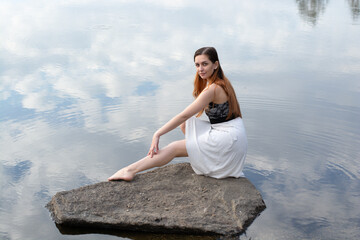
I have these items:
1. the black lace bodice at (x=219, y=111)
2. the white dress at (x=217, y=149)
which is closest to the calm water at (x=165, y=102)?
the white dress at (x=217, y=149)

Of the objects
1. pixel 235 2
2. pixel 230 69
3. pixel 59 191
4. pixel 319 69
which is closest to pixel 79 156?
pixel 59 191

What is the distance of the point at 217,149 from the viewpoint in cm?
421

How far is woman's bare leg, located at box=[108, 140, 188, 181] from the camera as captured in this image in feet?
13.7

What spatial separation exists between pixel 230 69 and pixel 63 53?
3.12 m

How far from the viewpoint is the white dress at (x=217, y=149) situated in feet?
13.8

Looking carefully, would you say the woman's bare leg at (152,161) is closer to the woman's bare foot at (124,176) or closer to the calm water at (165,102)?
the woman's bare foot at (124,176)

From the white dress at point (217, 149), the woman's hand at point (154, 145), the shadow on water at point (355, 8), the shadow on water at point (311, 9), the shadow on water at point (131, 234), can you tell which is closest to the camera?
the shadow on water at point (131, 234)

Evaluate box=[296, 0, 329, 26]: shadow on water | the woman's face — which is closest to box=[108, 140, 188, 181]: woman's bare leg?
the woman's face

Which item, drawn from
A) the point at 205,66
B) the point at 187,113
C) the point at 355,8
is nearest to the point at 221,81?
the point at 205,66

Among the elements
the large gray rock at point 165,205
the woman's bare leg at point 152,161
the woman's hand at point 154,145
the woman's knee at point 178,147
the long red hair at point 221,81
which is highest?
the long red hair at point 221,81

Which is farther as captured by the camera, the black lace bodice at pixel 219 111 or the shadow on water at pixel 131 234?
the black lace bodice at pixel 219 111

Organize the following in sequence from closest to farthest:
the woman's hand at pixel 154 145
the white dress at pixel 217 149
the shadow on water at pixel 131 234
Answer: the shadow on water at pixel 131 234 < the woman's hand at pixel 154 145 < the white dress at pixel 217 149

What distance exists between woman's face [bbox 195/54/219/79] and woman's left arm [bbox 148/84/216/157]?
0.44ft

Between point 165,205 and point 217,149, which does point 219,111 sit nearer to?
point 217,149
